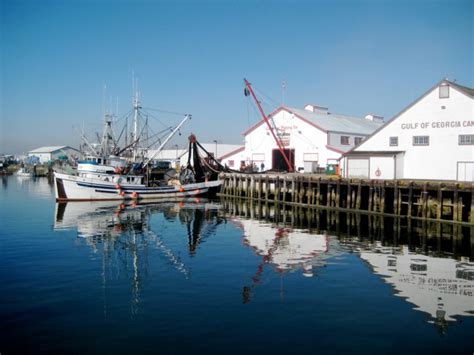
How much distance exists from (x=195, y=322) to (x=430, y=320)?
18.6ft

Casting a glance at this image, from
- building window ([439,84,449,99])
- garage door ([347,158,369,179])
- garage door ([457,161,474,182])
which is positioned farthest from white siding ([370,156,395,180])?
building window ([439,84,449,99])

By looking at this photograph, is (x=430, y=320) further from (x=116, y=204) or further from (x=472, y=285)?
(x=116, y=204)

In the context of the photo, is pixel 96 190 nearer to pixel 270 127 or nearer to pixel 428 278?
pixel 270 127

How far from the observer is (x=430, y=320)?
10.7m

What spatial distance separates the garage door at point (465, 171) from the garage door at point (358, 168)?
22.4 feet

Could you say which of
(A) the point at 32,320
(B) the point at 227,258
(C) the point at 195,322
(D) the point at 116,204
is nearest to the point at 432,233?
(B) the point at 227,258

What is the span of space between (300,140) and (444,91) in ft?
67.7

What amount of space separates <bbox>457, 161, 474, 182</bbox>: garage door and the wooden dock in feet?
10.5

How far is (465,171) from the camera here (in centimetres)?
2889

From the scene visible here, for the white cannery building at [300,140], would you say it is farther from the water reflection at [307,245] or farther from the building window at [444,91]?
the building window at [444,91]

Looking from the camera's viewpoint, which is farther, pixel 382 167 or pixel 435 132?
pixel 382 167

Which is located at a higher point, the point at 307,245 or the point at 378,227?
the point at 378,227

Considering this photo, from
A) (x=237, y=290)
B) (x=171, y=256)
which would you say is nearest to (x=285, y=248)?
(x=171, y=256)

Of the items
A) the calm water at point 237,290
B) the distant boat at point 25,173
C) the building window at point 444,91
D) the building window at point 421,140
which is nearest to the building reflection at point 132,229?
the calm water at point 237,290
